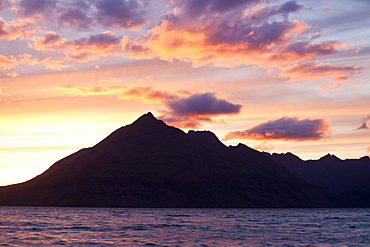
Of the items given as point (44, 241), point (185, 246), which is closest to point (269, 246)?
point (185, 246)

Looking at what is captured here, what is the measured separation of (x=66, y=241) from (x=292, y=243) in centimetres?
3676

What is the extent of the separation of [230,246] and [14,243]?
32014mm

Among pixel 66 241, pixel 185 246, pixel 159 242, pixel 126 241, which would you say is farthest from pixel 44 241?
pixel 185 246

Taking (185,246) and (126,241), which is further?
(126,241)

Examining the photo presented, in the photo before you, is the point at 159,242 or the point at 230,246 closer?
the point at 230,246

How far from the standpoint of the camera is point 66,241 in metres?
74.8

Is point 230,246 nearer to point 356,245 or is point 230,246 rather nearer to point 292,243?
point 292,243

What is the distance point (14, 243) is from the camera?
69.4 m

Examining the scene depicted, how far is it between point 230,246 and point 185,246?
6961 millimetres

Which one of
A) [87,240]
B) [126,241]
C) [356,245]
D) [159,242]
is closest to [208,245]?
[159,242]

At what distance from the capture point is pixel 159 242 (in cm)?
7556

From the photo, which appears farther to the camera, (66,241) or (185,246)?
(66,241)

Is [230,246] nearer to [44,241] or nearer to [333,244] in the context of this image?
[333,244]

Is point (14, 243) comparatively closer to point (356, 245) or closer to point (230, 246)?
point (230, 246)
